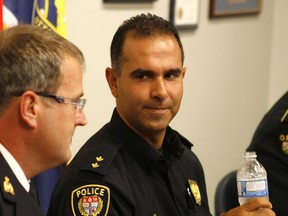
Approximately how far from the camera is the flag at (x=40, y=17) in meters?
2.78

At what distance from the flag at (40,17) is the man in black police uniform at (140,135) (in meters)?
0.62

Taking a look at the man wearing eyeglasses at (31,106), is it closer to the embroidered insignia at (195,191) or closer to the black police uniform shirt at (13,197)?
the black police uniform shirt at (13,197)

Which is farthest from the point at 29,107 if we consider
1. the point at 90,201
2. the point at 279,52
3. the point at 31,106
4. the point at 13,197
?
the point at 279,52

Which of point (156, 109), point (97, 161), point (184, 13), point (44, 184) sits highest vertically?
point (184, 13)

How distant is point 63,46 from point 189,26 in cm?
270

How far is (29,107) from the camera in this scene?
1.66 meters

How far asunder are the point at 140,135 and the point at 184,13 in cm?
210

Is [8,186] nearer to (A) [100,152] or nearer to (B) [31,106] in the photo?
(B) [31,106]

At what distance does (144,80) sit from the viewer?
227 centimetres

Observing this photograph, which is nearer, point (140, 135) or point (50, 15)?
point (140, 135)

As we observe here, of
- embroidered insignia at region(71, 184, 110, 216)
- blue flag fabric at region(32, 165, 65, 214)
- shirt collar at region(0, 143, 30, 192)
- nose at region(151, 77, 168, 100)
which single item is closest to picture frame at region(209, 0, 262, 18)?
blue flag fabric at region(32, 165, 65, 214)

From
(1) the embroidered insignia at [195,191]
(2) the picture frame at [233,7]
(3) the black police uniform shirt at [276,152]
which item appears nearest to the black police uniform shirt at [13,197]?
(1) the embroidered insignia at [195,191]

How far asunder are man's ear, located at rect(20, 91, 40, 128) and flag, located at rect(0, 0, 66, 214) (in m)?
1.13

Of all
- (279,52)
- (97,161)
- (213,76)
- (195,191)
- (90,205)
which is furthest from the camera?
(279,52)
